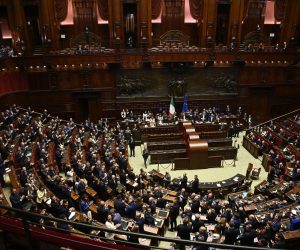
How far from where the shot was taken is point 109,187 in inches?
424

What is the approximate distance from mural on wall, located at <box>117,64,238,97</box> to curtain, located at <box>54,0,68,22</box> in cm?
510

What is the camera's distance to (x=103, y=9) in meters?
19.5

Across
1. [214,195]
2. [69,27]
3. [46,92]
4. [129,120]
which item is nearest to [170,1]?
[69,27]

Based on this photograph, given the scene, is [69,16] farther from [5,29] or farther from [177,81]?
[177,81]

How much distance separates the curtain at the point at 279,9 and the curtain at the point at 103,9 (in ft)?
37.7

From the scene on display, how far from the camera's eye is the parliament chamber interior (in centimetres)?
1208

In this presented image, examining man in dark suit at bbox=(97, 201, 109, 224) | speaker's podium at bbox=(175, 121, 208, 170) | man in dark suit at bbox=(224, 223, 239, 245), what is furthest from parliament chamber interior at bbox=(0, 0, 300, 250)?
man in dark suit at bbox=(224, 223, 239, 245)

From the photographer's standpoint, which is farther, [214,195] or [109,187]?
[214,195]

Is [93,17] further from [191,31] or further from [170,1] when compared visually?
[191,31]

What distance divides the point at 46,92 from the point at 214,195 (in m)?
12.2

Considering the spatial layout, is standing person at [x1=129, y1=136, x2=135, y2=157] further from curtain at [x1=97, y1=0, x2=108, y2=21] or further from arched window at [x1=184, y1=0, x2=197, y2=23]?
arched window at [x1=184, y1=0, x2=197, y2=23]

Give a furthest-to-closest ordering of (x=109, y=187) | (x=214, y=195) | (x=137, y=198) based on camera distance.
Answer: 1. (x=214, y=195)
2. (x=109, y=187)
3. (x=137, y=198)

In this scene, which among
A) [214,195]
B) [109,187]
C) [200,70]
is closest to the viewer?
[109,187]

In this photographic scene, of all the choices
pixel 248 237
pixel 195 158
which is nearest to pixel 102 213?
pixel 248 237
